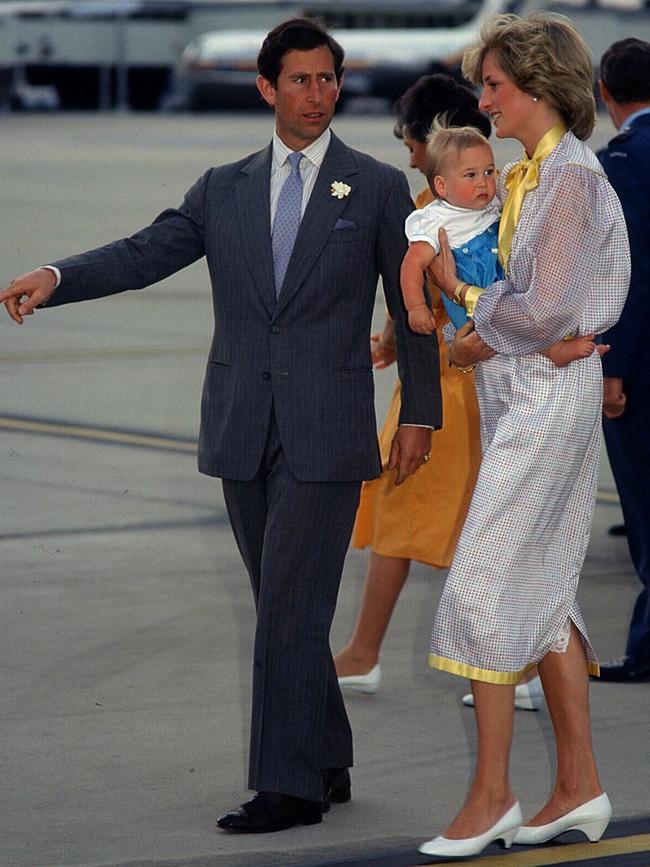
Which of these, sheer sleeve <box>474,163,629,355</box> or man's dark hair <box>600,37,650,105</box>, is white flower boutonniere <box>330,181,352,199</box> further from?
man's dark hair <box>600,37,650,105</box>

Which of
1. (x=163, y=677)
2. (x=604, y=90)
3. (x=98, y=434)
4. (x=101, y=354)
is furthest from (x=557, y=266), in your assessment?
(x=101, y=354)

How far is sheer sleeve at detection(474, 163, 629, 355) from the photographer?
379cm

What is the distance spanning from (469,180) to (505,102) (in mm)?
190

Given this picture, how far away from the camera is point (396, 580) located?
17.6ft

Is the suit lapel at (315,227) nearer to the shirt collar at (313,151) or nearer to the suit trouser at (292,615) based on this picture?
the shirt collar at (313,151)

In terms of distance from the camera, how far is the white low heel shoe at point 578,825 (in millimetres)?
4051

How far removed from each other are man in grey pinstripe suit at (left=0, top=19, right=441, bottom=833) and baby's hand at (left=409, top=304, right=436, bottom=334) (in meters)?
0.15

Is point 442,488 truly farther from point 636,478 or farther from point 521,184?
point 521,184

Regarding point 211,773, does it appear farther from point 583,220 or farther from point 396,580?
point 583,220

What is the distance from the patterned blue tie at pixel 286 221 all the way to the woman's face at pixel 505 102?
50 centimetres

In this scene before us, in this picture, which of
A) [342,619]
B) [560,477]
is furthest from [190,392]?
[560,477]

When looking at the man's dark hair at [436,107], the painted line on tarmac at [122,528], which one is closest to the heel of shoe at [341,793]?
the man's dark hair at [436,107]

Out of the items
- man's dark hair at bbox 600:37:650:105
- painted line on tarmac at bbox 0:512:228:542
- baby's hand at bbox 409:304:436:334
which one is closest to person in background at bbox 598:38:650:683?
man's dark hair at bbox 600:37:650:105

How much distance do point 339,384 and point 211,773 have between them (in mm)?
1146
